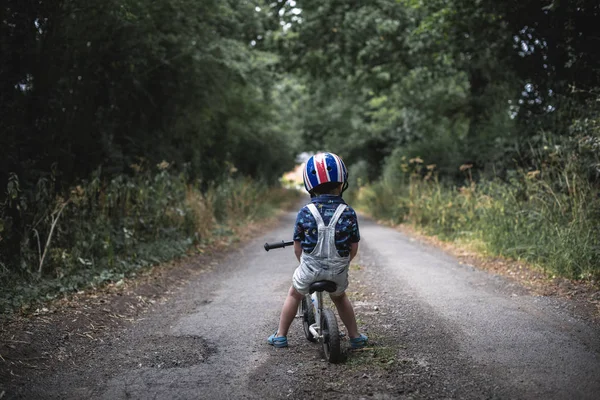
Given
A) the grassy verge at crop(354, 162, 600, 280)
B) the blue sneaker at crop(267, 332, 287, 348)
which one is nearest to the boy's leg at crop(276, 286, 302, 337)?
the blue sneaker at crop(267, 332, 287, 348)

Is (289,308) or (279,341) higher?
(289,308)

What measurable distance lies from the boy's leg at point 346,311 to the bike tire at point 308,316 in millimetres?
370

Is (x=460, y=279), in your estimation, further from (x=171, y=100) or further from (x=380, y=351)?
(x=171, y=100)

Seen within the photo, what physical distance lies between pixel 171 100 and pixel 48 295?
6766 millimetres

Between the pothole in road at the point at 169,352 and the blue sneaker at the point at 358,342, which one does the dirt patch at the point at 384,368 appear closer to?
the blue sneaker at the point at 358,342

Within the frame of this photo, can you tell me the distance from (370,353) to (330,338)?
0.51 metres

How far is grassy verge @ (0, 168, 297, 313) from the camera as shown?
6191 mm

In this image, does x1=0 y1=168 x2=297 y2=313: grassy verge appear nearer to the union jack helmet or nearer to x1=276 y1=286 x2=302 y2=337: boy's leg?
x1=276 y1=286 x2=302 y2=337: boy's leg

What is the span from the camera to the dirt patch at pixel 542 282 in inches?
221

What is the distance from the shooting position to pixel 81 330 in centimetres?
505

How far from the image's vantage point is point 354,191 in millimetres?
31516

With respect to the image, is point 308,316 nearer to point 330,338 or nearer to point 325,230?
point 330,338

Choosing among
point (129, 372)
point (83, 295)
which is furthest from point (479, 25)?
point (129, 372)

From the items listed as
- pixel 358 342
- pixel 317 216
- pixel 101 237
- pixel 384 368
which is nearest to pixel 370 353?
pixel 358 342
